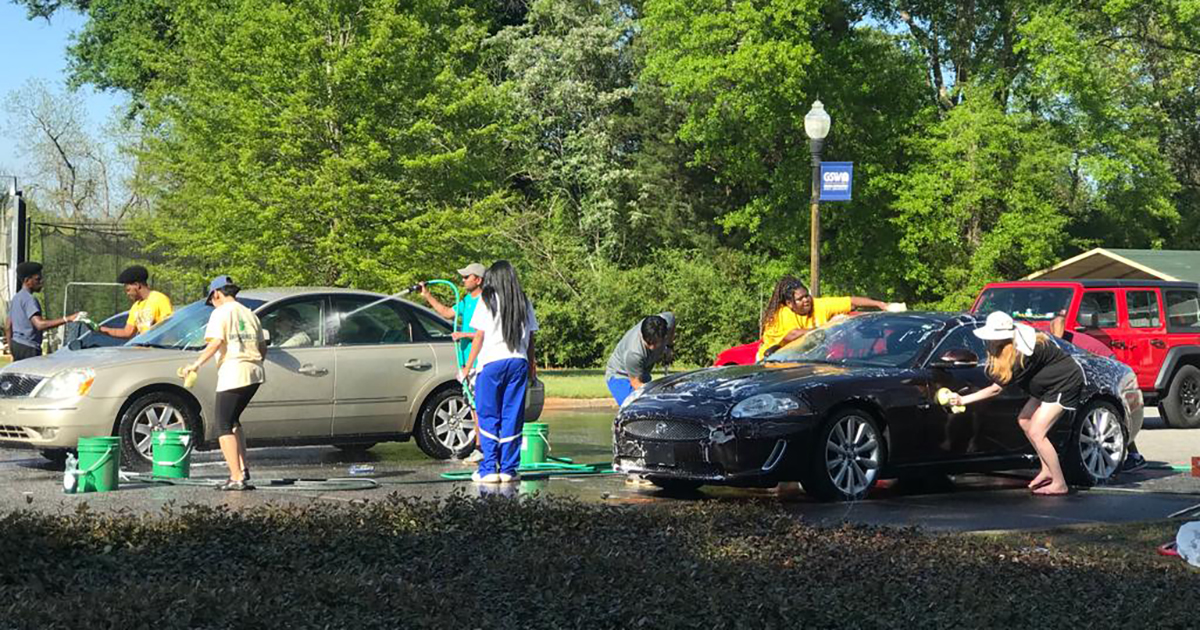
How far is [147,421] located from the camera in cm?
1320

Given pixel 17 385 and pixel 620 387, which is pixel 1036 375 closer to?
pixel 620 387

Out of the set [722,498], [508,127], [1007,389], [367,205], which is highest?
[508,127]

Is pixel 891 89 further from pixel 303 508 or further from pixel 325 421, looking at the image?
pixel 303 508

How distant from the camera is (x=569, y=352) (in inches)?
1869

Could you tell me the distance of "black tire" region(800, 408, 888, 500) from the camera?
1134 centimetres

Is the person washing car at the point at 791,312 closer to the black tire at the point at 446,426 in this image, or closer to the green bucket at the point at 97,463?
the black tire at the point at 446,426

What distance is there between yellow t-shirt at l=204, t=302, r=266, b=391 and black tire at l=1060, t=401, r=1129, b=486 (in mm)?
6687

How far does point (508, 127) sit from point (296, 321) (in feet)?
74.4

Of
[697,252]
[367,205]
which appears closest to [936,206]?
[697,252]

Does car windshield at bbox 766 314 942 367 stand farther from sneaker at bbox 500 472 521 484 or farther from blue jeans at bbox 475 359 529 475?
sneaker at bbox 500 472 521 484

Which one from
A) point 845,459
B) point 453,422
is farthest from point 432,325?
point 845,459

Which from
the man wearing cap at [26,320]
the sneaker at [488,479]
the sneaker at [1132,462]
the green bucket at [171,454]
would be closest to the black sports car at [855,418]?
the sneaker at [1132,462]

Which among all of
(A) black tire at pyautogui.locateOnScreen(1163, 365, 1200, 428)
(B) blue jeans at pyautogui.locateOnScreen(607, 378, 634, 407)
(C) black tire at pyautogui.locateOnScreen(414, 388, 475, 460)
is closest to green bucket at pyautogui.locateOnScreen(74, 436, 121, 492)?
(C) black tire at pyautogui.locateOnScreen(414, 388, 475, 460)

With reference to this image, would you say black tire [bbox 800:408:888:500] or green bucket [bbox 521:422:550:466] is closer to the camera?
black tire [bbox 800:408:888:500]
